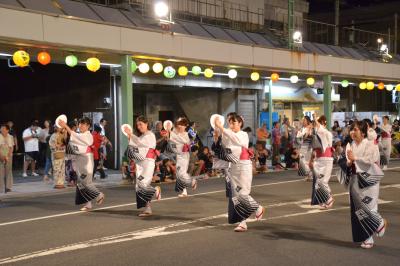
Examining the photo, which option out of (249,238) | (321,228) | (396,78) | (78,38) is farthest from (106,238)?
(396,78)

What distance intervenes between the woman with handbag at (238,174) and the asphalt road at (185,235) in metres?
0.28

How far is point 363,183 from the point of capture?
707 centimetres

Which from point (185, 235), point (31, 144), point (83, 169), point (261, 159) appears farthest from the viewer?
point (261, 159)

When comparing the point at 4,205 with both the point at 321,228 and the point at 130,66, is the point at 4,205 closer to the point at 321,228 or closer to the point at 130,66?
the point at 130,66

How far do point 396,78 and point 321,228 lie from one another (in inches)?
765

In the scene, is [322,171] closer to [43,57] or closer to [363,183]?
[363,183]

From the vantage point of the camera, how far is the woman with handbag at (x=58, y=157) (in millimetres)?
13875

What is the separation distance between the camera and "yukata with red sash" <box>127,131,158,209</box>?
9352 mm

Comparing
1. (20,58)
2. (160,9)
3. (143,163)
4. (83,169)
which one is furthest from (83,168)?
(160,9)

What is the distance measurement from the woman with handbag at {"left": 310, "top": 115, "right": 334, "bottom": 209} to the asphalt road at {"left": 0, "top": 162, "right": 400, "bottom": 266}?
0.84ft

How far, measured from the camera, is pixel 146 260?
6.33 m

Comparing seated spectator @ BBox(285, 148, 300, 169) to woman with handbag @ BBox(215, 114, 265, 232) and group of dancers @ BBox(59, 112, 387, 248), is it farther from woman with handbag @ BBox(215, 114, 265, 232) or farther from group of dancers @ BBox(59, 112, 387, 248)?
woman with handbag @ BBox(215, 114, 265, 232)

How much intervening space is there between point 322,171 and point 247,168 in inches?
111

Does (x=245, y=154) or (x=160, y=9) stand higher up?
(x=160, y=9)
